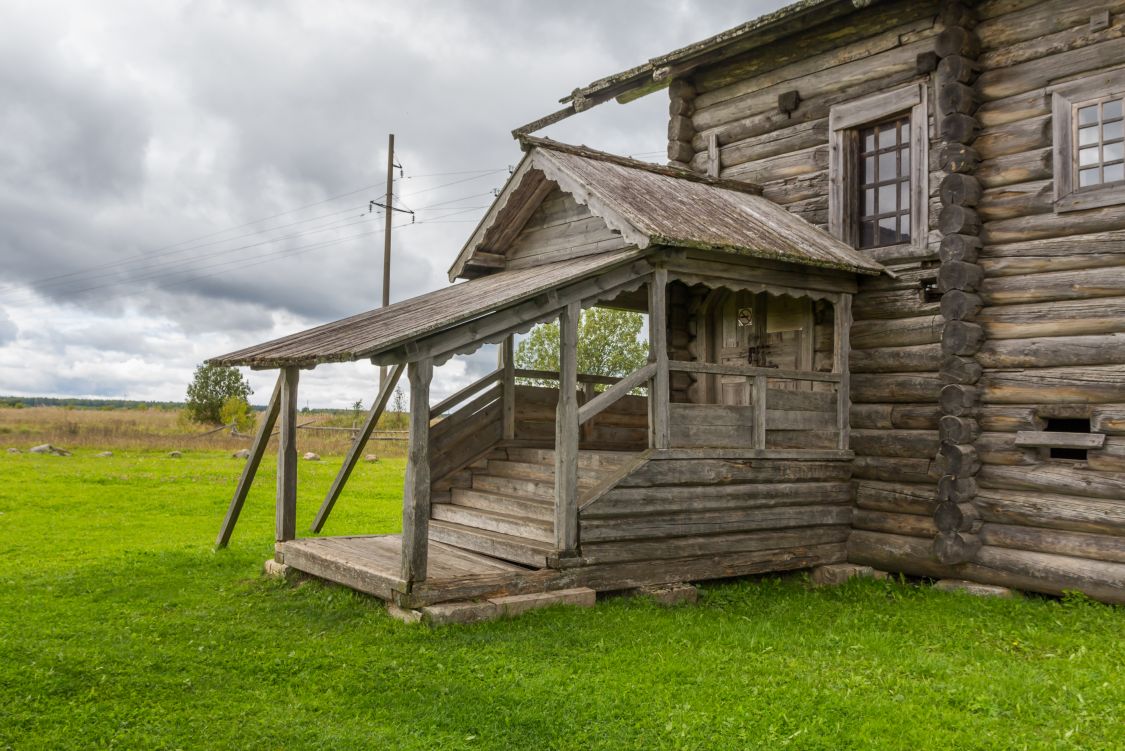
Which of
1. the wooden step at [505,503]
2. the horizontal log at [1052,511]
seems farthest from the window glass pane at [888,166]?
the wooden step at [505,503]

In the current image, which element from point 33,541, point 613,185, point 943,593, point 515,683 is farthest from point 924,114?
point 33,541

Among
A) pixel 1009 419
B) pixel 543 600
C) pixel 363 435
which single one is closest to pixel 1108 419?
pixel 1009 419

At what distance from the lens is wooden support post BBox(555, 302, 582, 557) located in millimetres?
9633

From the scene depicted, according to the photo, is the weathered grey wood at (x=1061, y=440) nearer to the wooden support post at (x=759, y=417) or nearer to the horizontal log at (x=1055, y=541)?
the horizontal log at (x=1055, y=541)

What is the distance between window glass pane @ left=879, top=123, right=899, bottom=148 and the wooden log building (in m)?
0.11

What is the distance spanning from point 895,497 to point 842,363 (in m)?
1.81

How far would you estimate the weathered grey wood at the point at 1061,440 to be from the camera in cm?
994

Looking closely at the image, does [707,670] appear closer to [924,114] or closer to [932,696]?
[932,696]

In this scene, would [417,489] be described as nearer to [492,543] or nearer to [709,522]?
[492,543]

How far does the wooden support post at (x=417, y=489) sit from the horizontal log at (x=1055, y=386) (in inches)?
260

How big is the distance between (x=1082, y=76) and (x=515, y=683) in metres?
8.90

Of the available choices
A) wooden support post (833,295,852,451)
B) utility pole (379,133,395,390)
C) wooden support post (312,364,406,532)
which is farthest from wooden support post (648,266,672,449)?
utility pole (379,133,395,390)

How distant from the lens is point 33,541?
14023 mm

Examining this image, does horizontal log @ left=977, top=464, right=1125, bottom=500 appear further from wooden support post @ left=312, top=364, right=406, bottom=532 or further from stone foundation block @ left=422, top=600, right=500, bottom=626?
wooden support post @ left=312, top=364, right=406, bottom=532
